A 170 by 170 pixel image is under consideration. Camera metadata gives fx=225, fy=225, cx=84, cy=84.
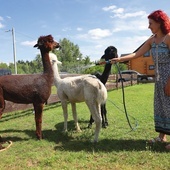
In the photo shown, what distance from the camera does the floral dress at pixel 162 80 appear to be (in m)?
4.04

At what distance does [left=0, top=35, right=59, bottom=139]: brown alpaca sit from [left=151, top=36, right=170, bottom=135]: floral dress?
2429 mm

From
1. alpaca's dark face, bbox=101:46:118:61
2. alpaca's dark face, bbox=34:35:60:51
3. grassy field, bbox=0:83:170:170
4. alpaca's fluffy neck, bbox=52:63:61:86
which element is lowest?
grassy field, bbox=0:83:170:170

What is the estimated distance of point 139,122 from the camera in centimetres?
637

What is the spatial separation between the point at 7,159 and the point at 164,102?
119 inches

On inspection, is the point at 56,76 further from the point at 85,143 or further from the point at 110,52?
the point at 85,143

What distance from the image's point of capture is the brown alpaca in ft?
16.3

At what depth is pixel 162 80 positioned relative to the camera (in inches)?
161

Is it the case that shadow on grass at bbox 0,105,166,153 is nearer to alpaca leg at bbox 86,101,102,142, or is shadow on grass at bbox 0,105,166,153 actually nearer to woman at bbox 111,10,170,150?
alpaca leg at bbox 86,101,102,142

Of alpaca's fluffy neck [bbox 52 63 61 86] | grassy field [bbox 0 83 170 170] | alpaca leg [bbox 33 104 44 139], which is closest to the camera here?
grassy field [bbox 0 83 170 170]

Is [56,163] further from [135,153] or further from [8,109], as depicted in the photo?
[8,109]

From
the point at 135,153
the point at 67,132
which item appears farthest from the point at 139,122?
the point at 135,153

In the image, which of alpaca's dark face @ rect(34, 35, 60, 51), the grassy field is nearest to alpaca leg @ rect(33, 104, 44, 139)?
the grassy field

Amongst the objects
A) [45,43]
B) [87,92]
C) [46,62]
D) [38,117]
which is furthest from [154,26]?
[38,117]

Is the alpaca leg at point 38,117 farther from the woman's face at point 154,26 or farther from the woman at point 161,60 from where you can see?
the woman's face at point 154,26
